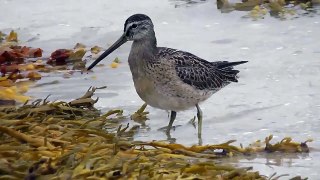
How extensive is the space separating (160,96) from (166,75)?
216 millimetres

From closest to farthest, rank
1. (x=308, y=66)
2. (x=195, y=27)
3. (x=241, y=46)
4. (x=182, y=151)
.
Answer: (x=182, y=151) → (x=308, y=66) → (x=241, y=46) → (x=195, y=27)

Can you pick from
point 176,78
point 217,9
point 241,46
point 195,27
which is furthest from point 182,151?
point 217,9

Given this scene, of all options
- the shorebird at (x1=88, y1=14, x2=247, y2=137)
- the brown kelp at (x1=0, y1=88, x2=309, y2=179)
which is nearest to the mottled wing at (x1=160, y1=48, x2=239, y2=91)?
the shorebird at (x1=88, y1=14, x2=247, y2=137)

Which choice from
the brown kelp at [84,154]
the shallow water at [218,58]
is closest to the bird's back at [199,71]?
the shallow water at [218,58]

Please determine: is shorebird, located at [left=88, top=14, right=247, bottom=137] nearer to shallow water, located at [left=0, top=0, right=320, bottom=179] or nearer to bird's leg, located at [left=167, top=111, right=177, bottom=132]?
bird's leg, located at [left=167, top=111, right=177, bottom=132]

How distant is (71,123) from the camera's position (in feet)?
17.3

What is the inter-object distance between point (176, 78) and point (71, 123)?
58.9 inches

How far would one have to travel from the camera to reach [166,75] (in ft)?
21.4

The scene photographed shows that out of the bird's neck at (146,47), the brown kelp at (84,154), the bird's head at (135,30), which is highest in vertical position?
the bird's head at (135,30)

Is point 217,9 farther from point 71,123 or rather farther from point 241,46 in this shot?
point 71,123

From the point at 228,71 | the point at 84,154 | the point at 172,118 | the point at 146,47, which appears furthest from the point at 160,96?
the point at 84,154

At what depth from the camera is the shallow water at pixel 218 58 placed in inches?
248

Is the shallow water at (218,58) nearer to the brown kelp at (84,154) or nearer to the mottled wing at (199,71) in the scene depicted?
the mottled wing at (199,71)

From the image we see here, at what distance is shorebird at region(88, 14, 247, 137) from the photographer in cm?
643
